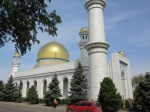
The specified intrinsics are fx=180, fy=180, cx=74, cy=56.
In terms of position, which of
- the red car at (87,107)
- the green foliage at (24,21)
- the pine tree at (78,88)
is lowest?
the red car at (87,107)

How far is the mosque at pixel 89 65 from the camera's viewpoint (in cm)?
2811

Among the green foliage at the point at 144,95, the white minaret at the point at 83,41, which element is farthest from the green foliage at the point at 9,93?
the green foliage at the point at 144,95

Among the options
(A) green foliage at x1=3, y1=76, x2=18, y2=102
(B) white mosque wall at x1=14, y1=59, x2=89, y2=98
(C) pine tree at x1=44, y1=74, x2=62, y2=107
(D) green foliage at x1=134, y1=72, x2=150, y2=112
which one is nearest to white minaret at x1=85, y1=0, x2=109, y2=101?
(C) pine tree at x1=44, y1=74, x2=62, y2=107

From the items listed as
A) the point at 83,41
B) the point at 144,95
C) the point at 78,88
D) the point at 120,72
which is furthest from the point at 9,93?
the point at 144,95

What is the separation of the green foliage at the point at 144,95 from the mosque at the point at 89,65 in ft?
22.1

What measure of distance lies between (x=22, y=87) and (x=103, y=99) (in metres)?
30.6

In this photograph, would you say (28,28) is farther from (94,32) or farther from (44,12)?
(94,32)

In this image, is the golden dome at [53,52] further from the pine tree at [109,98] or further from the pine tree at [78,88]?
the pine tree at [109,98]

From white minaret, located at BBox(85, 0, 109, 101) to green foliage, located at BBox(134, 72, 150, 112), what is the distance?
672 cm

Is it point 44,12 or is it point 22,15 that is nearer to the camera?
point 22,15

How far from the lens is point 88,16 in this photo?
1231 inches

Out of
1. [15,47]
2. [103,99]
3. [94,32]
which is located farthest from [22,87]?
[15,47]

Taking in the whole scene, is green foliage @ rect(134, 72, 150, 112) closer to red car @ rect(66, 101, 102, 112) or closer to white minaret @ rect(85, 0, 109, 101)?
white minaret @ rect(85, 0, 109, 101)

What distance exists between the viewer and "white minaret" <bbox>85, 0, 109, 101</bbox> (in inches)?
1073
